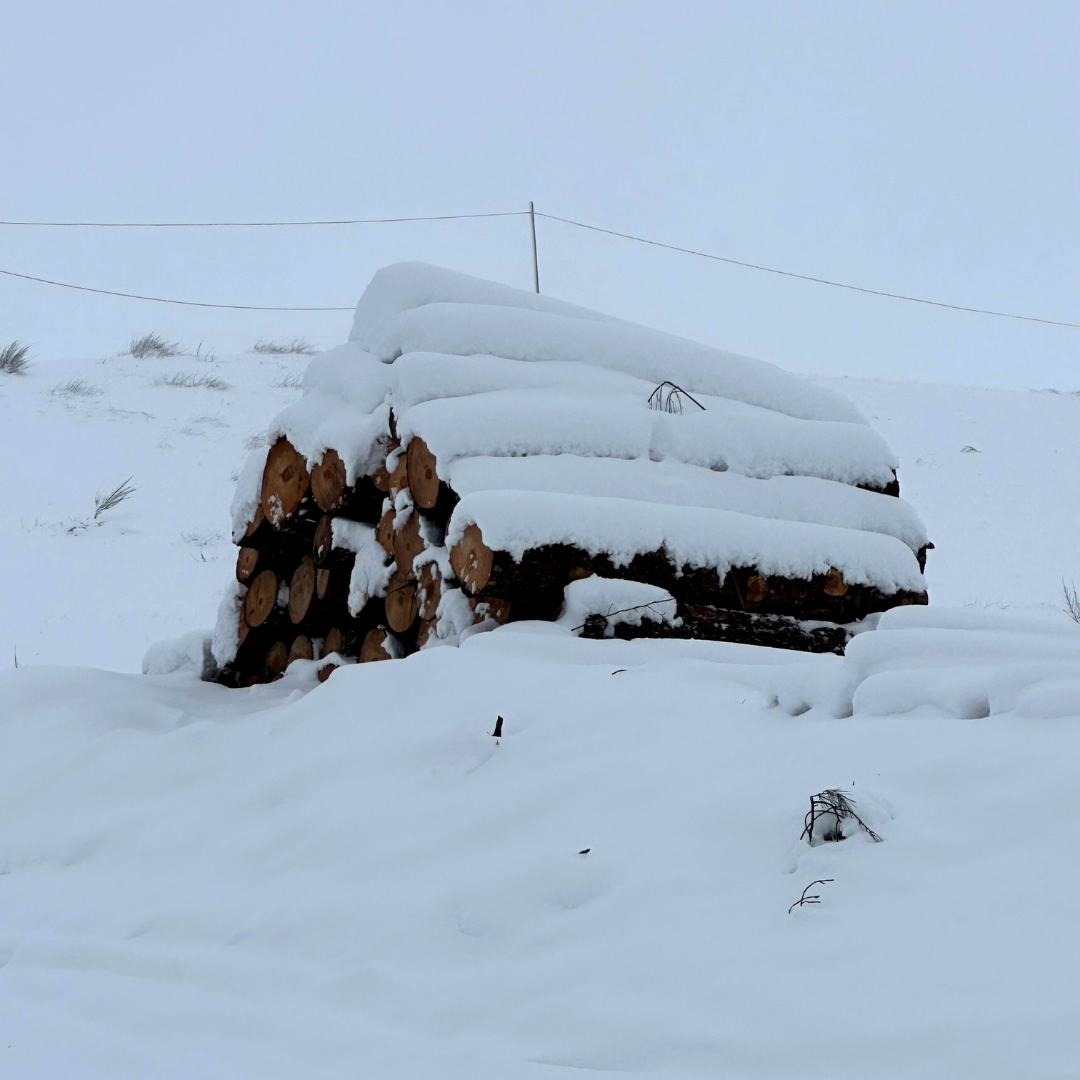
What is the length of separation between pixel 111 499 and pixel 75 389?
481 centimetres

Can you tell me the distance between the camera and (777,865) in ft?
4.86

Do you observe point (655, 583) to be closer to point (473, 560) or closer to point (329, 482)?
point (473, 560)

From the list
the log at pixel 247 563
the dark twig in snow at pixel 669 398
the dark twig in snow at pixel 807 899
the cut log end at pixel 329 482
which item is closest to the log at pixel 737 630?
the dark twig in snow at pixel 669 398


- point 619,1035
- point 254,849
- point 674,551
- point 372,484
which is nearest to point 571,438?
point 674,551

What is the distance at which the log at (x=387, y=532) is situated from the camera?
12.2ft

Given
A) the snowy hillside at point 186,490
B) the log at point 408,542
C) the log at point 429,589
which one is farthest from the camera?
the snowy hillside at point 186,490

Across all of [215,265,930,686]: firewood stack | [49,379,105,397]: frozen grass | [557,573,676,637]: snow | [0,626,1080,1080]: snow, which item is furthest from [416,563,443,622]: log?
[49,379,105,397]: frozen grass

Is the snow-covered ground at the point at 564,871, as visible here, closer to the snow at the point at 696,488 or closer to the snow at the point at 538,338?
the snow at the point at 696,488

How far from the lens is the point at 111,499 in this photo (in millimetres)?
9070

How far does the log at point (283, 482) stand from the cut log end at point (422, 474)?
78 centimetres

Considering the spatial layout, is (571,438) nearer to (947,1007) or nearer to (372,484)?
(372,484)

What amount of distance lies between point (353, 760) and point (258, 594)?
7.52ft

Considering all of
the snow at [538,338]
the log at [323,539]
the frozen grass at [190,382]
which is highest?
the frozen grass at [190,382]

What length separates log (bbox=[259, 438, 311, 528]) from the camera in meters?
4.15
